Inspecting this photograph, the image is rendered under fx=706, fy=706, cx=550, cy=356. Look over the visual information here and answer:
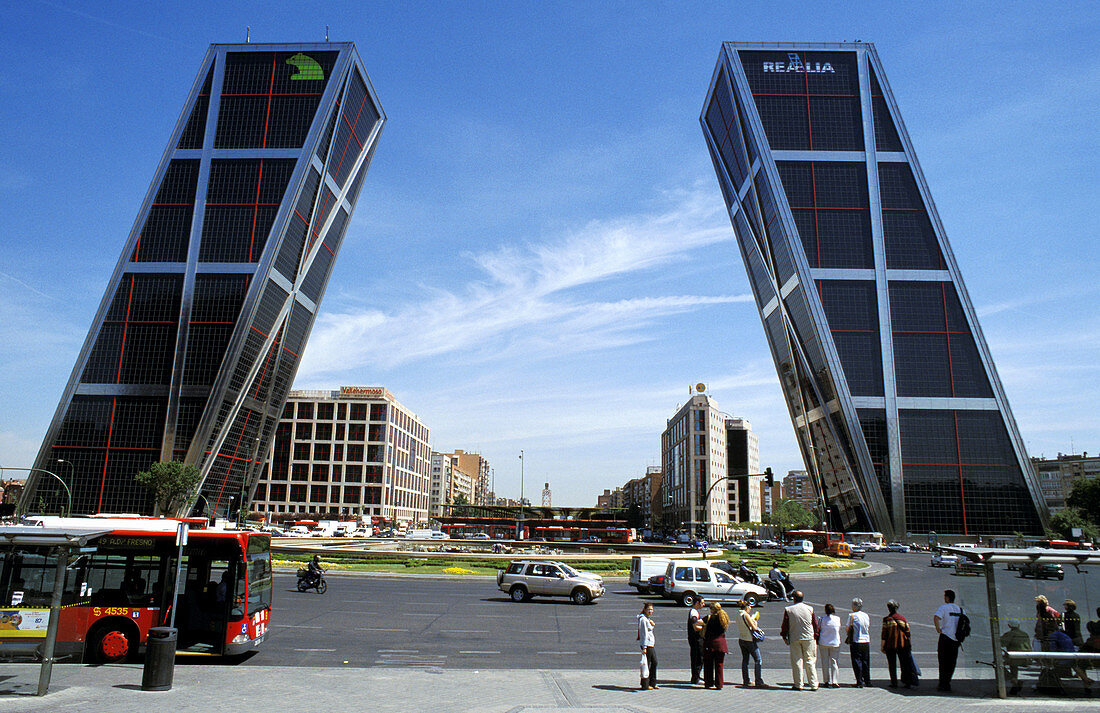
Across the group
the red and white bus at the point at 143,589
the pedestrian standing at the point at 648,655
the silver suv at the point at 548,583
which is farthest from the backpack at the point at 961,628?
the silver suv at the point at 548,583

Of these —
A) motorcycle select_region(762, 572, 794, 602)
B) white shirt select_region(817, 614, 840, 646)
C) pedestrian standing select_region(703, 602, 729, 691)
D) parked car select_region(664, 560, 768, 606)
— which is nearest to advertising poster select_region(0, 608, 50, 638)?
pedestrian standing select_region(703, 602, 729, 691)

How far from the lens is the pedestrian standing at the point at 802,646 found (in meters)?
13.4

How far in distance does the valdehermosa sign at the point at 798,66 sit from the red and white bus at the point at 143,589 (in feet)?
301

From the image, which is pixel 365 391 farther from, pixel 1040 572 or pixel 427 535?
pixel 1040 572

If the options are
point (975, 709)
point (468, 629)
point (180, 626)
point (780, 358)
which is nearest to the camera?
point (975, 709)

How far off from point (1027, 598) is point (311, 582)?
84.6ft

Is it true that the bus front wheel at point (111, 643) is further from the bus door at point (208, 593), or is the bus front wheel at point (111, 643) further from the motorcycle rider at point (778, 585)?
the motorcycle rider at point (778, 585)

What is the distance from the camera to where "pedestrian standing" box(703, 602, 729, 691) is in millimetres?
13516

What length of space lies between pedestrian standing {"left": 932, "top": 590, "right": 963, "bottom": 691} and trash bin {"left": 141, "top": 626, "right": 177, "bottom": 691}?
561 inches

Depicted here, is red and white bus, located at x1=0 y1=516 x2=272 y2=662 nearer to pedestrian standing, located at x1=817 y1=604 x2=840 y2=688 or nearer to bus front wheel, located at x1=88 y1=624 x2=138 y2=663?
bus front wheel, located at x1=88 y1=624 x2=138 y2=663

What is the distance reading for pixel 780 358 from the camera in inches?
3794

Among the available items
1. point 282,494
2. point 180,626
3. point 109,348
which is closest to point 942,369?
→ point 180,626

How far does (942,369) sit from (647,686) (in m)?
82.4

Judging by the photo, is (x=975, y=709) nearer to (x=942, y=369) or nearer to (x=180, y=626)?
(x=180, y=626)
